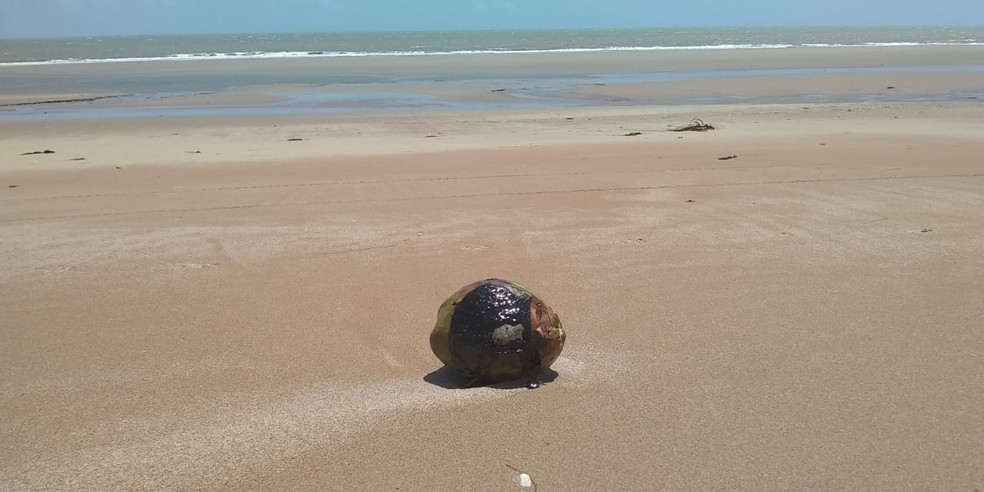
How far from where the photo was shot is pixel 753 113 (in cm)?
1537

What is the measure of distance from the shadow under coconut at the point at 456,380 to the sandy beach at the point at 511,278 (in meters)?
0.02

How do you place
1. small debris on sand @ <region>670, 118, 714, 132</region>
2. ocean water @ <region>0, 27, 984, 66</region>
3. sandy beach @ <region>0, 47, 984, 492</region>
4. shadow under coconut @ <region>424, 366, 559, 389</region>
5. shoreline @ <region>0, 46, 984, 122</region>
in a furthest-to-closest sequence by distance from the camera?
ocean water @ <region>0, 27, 984, 66</region> < shoreline @ <region>0, 46, 984, 122</region> < small debris on sand @ <region>670, 118, 714, 132</region> < shadow under coconut @ <region>424, 366, 559, 389</region> < sandy beach @ <region>0, 47, 984, 492</region>

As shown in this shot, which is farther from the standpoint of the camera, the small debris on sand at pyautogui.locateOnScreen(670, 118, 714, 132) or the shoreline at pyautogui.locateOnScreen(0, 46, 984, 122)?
the shoreline at pyautogui.locateOnScreen(0, 46, 984, 122)

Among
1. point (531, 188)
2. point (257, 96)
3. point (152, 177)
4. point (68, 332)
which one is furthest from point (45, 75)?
point (68, 332)

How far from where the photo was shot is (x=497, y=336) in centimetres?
341

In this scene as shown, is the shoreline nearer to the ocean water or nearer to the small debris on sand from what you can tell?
the small debris on sand

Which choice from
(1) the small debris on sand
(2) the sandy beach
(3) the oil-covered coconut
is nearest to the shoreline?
(1) the small debris on sand

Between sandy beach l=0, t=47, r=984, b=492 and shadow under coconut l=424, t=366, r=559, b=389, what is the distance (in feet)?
0.08

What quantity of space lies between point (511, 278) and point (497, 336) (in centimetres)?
173

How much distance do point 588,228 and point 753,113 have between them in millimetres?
9974

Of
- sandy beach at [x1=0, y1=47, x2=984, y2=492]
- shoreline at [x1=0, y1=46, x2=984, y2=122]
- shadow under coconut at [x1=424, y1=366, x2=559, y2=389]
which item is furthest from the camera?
shoreline at [x1=0, y1=46, x2=984, y2=122]

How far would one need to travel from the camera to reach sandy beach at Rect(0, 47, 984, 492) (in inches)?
118

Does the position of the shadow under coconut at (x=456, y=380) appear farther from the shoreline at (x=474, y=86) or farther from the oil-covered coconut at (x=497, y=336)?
the shoreline at (x=474, y=86)

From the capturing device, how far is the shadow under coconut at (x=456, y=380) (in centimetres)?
353
